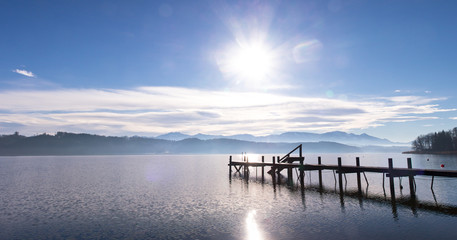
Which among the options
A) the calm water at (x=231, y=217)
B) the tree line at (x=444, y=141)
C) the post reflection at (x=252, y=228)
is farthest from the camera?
the tree line at (x=444, y=141)

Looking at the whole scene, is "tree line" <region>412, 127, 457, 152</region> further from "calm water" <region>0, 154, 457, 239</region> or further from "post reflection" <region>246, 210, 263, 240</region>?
"post reflection" <region>246, 210, 263, 240</region>

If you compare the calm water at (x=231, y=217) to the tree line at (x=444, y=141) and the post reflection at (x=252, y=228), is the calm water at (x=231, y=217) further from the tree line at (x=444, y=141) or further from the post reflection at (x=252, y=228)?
the tree line at (x=444, y=141)

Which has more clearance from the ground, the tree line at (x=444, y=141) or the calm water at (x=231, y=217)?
the tree line at (x=444, y=141)

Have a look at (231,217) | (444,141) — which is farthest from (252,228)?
(444,141)

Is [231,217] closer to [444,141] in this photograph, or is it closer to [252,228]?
[252,228]

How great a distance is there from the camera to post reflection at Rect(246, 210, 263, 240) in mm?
15827

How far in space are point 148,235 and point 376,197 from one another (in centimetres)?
2375

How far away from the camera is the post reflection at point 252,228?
15827mm

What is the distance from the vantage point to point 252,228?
690 inches

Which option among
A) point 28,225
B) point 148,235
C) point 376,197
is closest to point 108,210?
point 28,225

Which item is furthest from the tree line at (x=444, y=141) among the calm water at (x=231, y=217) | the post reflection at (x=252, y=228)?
the post reflection at (x=252, y=228)

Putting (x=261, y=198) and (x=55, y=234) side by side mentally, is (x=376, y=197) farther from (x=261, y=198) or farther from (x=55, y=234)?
(x=55, y=234)

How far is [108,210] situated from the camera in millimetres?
24062

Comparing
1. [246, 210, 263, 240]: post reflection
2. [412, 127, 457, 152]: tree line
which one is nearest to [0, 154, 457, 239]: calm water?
[246, 210, 263, 240]: post reflection
